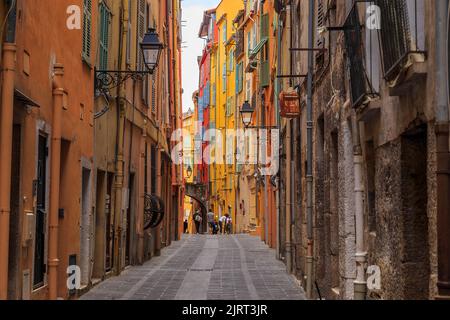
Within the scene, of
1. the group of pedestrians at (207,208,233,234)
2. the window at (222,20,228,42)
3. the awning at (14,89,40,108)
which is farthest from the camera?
the window at (222,20,228,42)

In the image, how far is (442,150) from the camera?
21.1 feet

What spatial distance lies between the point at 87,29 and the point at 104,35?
1985 mm

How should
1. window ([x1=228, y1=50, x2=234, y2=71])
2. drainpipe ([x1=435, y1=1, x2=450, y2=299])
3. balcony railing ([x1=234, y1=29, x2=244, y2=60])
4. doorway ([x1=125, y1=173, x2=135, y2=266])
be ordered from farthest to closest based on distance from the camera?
window ([x1=228, y1=50, x2=234, y2=71])
balcony railing ([x1=234, y1=29, x2=244, y2=60])
doorway ([x1=125, y1=173, x2=135, y2=266])
drainpipe ([x1=435, y1=1, x2=450, y2=299])

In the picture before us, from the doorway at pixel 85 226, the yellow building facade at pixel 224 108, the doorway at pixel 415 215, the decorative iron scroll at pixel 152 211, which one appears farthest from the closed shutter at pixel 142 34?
the yellow building facade at pixel 224 108

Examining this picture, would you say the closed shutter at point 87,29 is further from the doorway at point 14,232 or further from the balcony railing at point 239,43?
the balcony railing at point 239,43

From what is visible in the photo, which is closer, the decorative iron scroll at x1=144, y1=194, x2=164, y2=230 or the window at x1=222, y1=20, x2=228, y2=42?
the decorative iron scroll at x1=144, y1=194, x2=164, y2=230

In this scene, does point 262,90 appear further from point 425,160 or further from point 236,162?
point 425,160

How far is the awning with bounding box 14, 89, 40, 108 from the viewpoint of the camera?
357 inches

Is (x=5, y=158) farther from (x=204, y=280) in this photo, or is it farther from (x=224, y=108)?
(x=224, y=108)

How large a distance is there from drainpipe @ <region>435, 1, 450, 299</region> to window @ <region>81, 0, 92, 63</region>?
27.4 ft

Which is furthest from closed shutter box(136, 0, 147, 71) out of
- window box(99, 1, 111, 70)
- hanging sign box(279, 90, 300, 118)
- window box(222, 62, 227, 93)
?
window box(222, 62, 227, 93)

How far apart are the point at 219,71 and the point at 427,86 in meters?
56.0

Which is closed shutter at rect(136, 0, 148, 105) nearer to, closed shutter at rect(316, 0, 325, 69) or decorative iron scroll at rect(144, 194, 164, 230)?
decorative iron scroll at rect(144, 194, 164, 230)

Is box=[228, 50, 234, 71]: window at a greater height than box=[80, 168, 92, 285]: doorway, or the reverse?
box=[228, 50, 234, 71]: window
